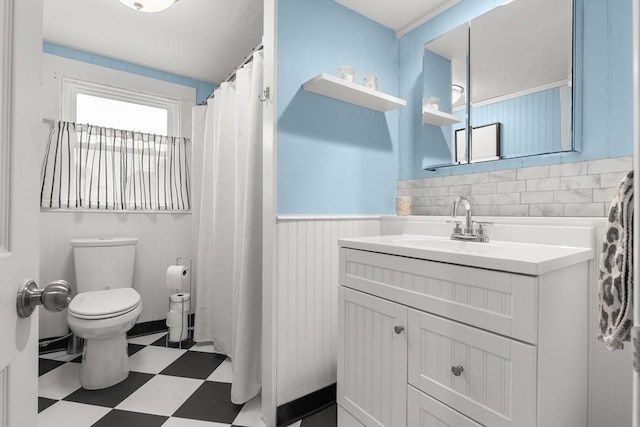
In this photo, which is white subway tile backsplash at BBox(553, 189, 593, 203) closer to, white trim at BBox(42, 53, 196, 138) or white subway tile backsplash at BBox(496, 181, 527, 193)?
white subway tile backsplash at BBox(496, 181, 527, 193)

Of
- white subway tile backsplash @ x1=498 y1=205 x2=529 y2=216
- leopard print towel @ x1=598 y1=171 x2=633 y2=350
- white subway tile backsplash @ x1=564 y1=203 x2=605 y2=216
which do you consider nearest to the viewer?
leopard print towel @ x1=598 y1=171 x2=633 y2=350

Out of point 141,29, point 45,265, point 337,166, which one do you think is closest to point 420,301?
point 337,166

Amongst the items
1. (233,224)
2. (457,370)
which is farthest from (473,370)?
(233,224)

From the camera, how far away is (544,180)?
4.63 ft

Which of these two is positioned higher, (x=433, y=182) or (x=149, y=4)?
(x=149, y=4)

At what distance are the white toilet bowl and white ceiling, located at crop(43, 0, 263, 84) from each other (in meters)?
1.76

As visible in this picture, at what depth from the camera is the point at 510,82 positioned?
1530 mm

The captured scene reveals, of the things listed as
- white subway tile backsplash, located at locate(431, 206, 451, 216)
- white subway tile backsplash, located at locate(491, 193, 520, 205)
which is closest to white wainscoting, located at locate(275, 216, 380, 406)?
white subway tile backsplash, located at locate(431, 206, 451, 216)

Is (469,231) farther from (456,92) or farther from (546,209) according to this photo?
(456,92)

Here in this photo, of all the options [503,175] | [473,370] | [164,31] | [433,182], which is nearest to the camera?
[473,370]

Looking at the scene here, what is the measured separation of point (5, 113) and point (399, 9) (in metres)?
1.97

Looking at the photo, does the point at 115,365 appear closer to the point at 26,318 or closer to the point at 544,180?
the point at 26,318

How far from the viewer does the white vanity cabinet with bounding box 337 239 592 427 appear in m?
0.83

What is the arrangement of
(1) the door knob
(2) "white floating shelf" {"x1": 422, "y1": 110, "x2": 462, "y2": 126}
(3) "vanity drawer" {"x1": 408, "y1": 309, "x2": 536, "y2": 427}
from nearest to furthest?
1. (1) the door knob
2. (3) "vanity drawer" {"x1": 408, "y1": 309, "x2": 536, "y2": 427}
3. (2) "white floating shelf" {"x1": 422, "y1": 110, "x2": 462, "y2": 126}
